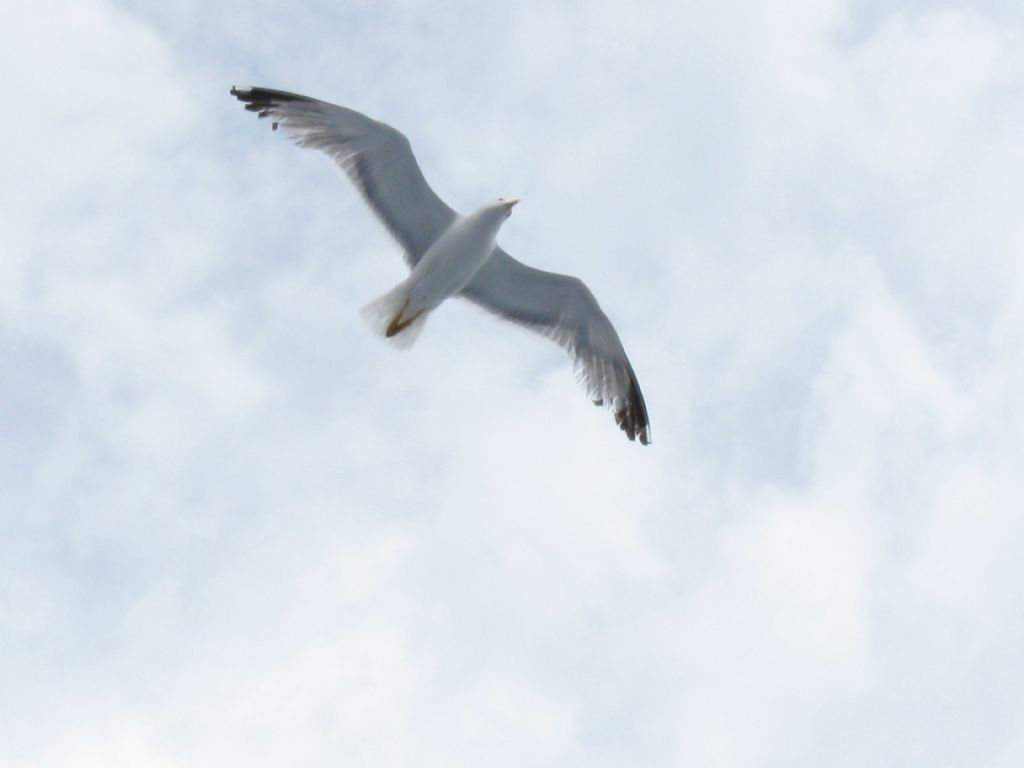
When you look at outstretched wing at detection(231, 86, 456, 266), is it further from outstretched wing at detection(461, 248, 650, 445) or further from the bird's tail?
outstretched wing at detection(461, 248, 650, 445)

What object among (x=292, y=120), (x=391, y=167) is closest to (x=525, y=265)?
(x=391, y=167)

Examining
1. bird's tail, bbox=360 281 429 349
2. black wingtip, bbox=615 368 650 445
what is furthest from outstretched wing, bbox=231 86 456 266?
black wingtip, bbox=615 368 650 445

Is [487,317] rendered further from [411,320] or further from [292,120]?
[292,120]

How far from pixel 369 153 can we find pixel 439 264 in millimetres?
1393

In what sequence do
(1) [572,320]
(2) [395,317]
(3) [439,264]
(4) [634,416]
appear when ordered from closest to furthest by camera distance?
(3) [439,264] → (2) [395,317] → (1) [572,320] → (4) [634,416]

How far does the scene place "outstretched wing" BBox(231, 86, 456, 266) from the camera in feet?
54.9

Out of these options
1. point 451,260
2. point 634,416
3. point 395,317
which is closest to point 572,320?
→ point 634,416

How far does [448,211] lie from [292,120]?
6.40 feet

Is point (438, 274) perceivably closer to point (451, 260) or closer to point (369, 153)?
point (451, 260)

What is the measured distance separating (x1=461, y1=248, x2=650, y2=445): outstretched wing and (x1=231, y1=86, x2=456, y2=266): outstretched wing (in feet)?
3.04

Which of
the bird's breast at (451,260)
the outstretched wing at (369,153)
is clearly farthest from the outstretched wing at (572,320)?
the outstretched wing at (369,153)

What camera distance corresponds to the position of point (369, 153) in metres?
16.9

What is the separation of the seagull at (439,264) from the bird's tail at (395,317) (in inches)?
0.4

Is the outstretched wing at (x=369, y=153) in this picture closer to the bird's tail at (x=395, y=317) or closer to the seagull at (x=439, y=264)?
the seagull at (x=439, y=264)
